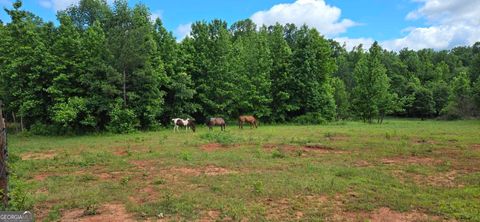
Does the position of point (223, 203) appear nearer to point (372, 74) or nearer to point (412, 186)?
point (412, 186)

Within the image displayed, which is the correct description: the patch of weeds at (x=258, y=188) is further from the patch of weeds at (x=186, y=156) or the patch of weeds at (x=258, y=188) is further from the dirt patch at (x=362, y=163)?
the patch of weeds at (x=186, y=156)

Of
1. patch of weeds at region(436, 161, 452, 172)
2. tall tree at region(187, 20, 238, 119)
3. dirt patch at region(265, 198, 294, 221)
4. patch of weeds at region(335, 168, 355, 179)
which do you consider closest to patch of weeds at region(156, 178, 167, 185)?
dirt patch at region(265, 198, 294, 221)

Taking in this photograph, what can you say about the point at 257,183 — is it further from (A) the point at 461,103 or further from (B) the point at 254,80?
(A) the point at 461,103

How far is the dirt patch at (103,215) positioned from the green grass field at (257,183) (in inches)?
0.8

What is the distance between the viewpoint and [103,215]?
7.04 m

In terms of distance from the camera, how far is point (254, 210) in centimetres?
711

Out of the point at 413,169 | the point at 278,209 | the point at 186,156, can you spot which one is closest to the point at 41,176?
the point at 186,156

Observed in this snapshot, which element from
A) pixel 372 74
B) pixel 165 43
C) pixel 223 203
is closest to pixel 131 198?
pixel 223 203

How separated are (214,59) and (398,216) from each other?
1098 inches

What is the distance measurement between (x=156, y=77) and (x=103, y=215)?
20.4 m

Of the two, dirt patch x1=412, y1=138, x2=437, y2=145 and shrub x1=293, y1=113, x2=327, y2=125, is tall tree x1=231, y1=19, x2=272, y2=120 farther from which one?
dirt patch x1=412, y1=138, x2=437, y2=145

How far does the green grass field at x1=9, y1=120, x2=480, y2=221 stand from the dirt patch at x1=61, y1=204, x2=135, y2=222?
19 millimetres

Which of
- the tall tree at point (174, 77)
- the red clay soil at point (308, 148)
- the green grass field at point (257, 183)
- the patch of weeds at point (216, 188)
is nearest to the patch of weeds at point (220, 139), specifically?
the green grass field at point (257, 183)

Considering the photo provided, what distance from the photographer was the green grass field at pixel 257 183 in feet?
23.2
